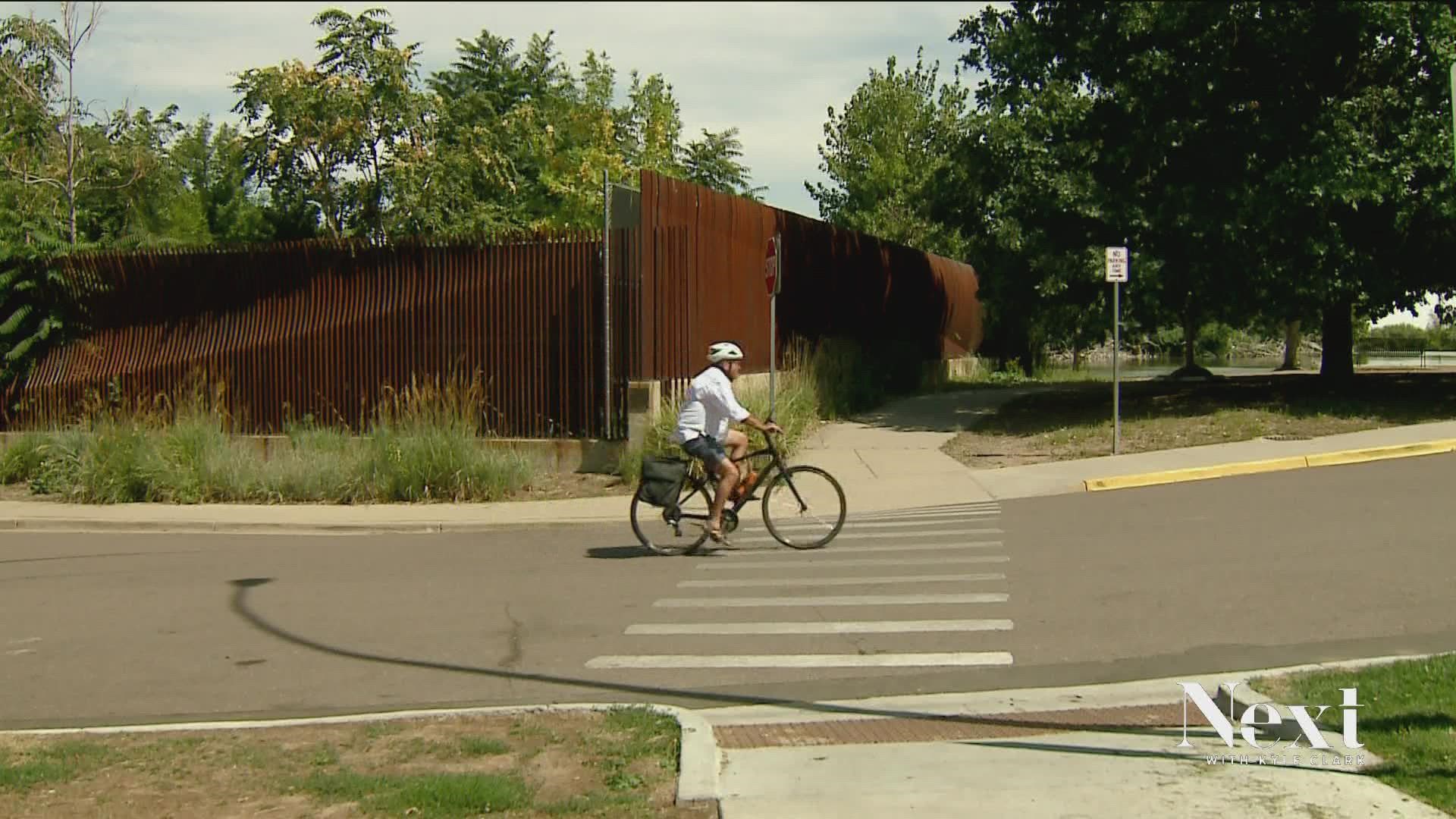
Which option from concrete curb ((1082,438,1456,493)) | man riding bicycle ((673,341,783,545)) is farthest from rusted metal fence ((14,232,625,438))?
concrete curb ((1082,438,1456,493))

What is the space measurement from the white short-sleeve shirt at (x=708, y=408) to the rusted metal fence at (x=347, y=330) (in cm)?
618

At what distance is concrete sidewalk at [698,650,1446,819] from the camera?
506 centimetres

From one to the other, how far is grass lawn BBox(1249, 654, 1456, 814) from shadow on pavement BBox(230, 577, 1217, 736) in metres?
0.76

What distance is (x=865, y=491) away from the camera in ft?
53.6

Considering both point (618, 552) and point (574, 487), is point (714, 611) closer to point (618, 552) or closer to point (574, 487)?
point (618, 552)

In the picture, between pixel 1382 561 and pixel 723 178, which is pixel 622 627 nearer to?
pixel 1382 561

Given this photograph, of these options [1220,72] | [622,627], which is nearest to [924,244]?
[1220,72]

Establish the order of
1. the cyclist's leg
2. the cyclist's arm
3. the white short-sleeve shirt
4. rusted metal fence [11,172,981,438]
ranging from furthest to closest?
rusted metal fence [11,172,981,438], the cyclist's leg, the white short-sleeve shirt, the cyclist's arm

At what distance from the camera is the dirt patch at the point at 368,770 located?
5.20 meters

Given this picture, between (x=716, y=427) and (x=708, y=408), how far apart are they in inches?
7.0

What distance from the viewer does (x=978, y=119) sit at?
79.1ft

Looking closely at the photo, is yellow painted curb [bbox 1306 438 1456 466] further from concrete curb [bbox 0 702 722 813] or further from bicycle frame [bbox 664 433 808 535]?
concrete curb [bbox 0 702 722 813]

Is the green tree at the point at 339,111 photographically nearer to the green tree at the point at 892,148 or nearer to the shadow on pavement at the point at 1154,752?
the green tree at the point at 892,148

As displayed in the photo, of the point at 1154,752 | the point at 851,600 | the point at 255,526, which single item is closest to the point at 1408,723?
the point at 1154,752
